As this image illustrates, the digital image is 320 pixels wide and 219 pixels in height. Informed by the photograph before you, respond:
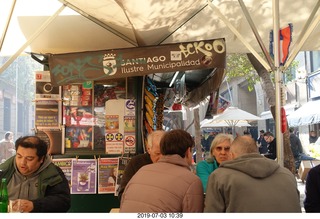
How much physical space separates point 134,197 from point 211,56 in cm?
256

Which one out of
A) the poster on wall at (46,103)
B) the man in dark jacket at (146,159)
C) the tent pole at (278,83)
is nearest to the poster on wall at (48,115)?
the poster on wall at (46,103)

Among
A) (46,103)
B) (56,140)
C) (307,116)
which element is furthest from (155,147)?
(307,116)

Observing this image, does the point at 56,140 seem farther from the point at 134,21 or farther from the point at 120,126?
the point at 134,21

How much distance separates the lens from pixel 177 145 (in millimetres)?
2971

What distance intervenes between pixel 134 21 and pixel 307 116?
47.5 feet

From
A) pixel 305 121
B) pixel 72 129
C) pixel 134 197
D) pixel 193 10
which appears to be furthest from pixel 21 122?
pixel 134 197

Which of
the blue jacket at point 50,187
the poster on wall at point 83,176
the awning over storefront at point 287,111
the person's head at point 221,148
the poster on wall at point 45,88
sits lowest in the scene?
the poster on wall at point 83,176

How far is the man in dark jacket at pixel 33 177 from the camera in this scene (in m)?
3.15

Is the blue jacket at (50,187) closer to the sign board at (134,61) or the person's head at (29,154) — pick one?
the person's head at (29,154)

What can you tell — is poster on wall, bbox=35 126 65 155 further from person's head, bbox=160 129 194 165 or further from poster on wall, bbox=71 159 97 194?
person's head, bbox=160 129 194 165

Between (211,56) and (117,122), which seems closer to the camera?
(211,56)

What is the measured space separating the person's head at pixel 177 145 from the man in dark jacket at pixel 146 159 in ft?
3.76

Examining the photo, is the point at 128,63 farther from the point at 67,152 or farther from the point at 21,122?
the point at 21,122

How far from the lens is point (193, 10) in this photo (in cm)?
507
